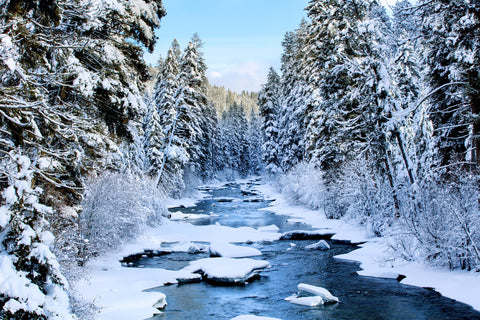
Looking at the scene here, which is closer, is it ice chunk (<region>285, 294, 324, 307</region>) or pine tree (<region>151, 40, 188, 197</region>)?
ice chunk (<region>285, 294, 324, 307</region>)

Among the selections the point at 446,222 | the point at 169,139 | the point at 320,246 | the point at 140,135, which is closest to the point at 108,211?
the point at 140,135

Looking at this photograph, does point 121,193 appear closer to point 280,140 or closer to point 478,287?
point 478,287

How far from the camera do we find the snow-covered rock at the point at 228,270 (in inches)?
497

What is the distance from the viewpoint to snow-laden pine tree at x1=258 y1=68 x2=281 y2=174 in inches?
1827

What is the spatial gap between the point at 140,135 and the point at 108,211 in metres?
4.52

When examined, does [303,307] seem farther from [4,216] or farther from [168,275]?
[4,216]

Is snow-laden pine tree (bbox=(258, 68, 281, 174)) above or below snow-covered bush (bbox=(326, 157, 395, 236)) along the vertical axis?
above

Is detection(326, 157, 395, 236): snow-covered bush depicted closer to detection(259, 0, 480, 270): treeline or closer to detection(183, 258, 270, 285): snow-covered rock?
detection(259, 0, 480, 270): treeline

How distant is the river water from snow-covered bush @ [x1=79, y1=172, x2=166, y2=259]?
6.47 feet

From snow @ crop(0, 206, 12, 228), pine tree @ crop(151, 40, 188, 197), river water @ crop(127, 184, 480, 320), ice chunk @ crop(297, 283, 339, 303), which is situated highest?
pine tree @ crop(151, 40, 188, 197)

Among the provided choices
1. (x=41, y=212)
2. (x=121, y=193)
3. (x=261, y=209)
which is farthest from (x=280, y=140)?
(x=41, y=212)

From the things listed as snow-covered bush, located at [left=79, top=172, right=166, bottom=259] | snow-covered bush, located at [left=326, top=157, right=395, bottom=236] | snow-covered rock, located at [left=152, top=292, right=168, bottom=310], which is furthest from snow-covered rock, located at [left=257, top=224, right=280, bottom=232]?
snow-covered rock, located at [left=152, top=292, right=168, bottom=310]

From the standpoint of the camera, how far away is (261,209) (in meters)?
33.9

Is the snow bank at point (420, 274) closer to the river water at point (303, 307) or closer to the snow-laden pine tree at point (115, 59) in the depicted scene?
the river water at point (303, 307)
